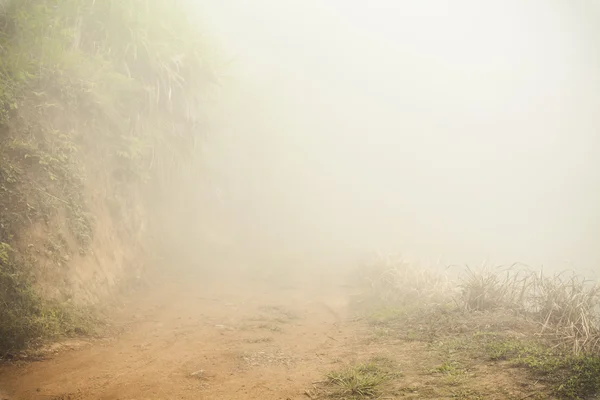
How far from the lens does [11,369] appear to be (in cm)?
468

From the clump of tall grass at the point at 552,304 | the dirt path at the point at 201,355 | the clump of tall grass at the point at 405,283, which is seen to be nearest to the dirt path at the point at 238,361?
the dirt path at the point at 201,355

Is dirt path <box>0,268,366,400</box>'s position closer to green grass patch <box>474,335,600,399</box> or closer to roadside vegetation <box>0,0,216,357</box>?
roadside vegetation <box>0,0,216,357</box>

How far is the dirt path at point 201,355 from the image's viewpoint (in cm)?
449

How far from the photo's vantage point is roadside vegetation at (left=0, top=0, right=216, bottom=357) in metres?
5.97

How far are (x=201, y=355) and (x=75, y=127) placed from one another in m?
6.08

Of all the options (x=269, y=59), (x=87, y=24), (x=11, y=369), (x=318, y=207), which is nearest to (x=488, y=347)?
(x=11, y=369)

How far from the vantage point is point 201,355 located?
585cm

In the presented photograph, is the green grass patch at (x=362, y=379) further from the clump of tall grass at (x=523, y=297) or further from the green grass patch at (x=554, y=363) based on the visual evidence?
the clump of tall grass at (x=523, y=297)

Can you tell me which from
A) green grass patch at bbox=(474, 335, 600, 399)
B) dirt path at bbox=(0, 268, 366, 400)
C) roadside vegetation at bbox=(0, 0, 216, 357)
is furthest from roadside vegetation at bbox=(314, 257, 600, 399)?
roadside vegetation at bbox=(0, 0, 216, 357)

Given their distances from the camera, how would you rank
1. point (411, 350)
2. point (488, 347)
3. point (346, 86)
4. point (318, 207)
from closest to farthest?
point (488, 347), point (411, 350), point (318, 207), point (346, 86)

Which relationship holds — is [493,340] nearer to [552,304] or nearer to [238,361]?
[552,304]

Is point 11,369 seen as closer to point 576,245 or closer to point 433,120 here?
point 576,245

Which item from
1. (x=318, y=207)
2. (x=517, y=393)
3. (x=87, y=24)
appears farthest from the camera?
(x=318, y=207)

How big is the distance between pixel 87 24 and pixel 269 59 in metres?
24.2
